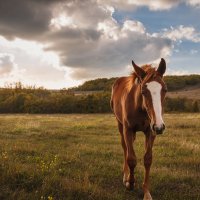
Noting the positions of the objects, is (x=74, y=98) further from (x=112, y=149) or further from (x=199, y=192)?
(x=199, y=192)

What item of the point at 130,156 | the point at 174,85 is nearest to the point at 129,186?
the point at 130,156

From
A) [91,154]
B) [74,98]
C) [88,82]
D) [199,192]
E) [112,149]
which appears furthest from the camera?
[88,82]

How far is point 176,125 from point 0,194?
1826 cm

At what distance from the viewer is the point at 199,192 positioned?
23.1 ft

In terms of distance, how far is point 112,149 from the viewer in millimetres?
12516

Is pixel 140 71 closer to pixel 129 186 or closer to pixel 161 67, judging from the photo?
pixel 161 67

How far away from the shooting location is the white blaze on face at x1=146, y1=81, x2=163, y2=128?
5330mm

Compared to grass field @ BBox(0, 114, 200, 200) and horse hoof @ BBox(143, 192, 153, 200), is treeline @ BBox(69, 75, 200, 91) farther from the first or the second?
horse hoof @ BBox(143, 192, 153, 200)

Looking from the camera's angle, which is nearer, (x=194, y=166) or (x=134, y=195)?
(x=134, y=195)

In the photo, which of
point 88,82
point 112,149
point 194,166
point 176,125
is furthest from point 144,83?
point 88,82

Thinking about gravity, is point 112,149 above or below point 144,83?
below

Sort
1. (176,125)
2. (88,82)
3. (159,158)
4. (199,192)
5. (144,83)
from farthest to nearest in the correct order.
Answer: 1. (88,82)
2. (176,125)
3. (159,158)
4. (199,192)
5. (144,83)

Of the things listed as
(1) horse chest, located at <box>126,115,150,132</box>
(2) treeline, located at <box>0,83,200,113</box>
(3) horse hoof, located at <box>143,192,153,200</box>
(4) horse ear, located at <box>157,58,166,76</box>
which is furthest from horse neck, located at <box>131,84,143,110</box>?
(2) treeline, located at <box>0,83,200,113</box>

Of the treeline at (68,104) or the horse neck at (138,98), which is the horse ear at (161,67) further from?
the treeline at (68,104)
